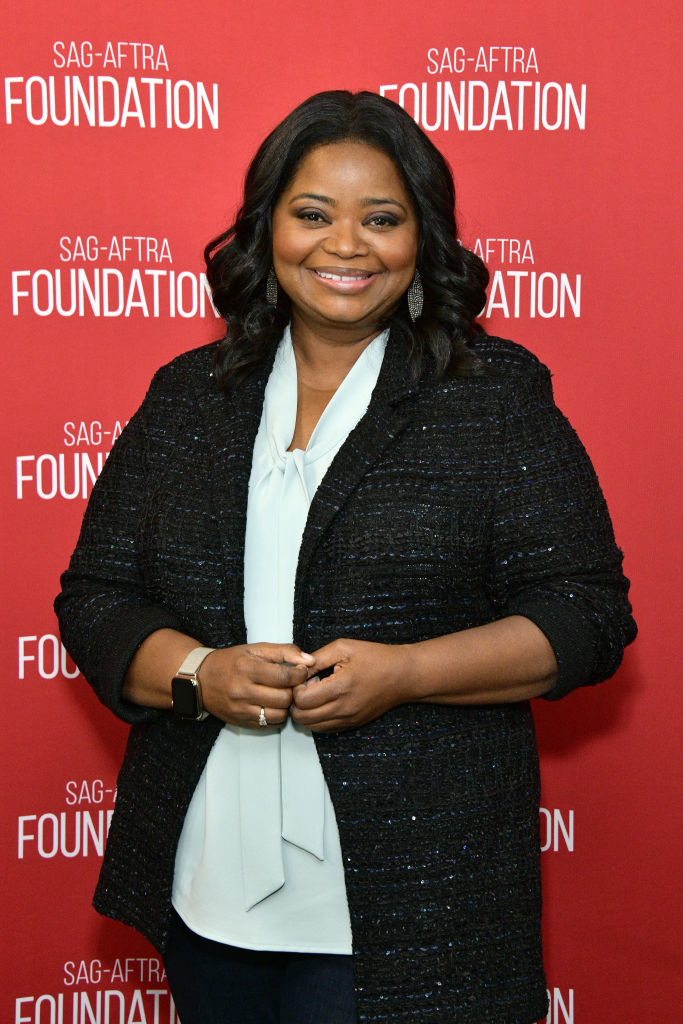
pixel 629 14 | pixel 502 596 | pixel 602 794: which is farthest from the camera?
pixel 602 794

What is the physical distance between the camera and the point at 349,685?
1.36 meters

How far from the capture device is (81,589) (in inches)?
64.4

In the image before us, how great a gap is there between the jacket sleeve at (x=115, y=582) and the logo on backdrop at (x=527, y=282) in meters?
0.83

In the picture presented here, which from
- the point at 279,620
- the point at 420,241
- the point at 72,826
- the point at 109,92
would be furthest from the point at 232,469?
the point at 72,826

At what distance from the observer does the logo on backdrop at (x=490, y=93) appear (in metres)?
2.16

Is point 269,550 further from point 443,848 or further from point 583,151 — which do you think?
point 583,151

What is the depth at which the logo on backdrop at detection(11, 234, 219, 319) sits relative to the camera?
2232 mm

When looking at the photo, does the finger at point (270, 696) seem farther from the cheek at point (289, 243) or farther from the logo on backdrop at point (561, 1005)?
the logo on backdrop at point (561, 1005)

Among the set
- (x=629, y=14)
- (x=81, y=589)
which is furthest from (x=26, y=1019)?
(x=629, y=14)

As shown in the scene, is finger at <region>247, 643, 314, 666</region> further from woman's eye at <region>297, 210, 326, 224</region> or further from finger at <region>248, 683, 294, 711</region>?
woman's eye at <region>297, 210, 326, 224</region>

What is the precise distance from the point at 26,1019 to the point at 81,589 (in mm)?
1277

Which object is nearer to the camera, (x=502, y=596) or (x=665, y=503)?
(x=502, y=596)

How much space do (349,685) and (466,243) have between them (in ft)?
3.80

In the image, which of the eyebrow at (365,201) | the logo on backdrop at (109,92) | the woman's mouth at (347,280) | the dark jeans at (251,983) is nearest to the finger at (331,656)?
the dark jeans at (251,983)
